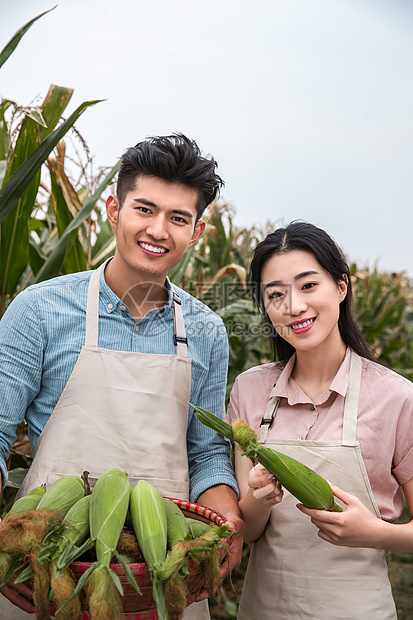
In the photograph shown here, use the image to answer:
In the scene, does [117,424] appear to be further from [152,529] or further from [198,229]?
[198,229]

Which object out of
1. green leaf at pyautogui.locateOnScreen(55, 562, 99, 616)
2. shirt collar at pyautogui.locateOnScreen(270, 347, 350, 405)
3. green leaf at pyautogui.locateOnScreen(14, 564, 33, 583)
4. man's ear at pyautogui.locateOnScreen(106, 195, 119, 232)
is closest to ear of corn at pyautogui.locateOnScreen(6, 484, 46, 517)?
green leaf at pyautogui.locateOnScreen(14, 564, 33, 583)

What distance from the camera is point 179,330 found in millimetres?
1814

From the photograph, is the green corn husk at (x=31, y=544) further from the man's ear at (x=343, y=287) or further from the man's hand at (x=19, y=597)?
the man's ear at (x=343, y=287)

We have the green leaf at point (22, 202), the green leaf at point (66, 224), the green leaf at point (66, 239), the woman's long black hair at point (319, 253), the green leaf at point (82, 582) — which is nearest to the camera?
the green leaf at point (82, 582)

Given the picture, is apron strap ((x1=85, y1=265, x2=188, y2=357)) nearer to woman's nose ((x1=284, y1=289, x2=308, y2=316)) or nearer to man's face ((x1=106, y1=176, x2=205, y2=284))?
man's face ((x1=106, y1=176, x2=205, y2=284))

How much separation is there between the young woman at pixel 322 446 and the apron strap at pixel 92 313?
528mm

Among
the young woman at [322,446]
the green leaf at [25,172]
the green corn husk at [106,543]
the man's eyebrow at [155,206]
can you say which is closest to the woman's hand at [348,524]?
the young woman at [322,446]

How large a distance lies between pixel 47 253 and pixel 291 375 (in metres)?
1.29

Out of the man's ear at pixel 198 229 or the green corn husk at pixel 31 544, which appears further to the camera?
the man's ear at pixel 198 229

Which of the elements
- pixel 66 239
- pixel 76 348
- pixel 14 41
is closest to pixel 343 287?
pixel 76 348

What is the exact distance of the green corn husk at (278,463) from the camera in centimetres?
127

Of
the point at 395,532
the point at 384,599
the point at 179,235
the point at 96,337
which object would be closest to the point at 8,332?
the point at 96,337

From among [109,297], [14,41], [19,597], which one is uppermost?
[14,41]

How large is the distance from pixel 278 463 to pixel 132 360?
2.00ft
